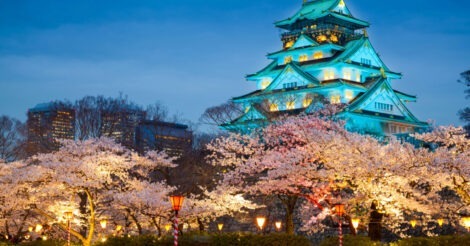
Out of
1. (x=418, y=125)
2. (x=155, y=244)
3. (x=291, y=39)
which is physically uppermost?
(x=291, y=39)

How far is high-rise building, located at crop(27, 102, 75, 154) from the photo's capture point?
6269cm

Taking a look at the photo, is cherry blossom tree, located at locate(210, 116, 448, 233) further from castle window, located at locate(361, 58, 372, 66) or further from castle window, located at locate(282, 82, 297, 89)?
castle window, located at locate(361, 58, 372, 66)

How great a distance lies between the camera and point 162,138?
65250 mm

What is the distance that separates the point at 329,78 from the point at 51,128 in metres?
29.8

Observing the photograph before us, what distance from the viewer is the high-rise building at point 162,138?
6331cm

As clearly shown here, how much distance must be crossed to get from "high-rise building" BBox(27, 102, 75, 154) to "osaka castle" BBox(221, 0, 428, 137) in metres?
15.0

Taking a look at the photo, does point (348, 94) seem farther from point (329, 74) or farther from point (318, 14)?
point (318, 14)

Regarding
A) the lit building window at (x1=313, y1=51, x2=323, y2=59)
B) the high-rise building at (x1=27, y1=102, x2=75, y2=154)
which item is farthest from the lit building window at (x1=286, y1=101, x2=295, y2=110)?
the high-rise building at (x1=27, y1=102, x2=75, y2=154)

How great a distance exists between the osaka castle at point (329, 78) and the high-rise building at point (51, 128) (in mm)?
14994

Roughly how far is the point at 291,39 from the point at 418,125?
57.3 feet

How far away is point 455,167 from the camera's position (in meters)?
27.6

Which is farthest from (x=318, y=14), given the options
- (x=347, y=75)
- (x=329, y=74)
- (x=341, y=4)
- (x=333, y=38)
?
(x=347, y=75)

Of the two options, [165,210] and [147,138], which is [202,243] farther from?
[147,138]

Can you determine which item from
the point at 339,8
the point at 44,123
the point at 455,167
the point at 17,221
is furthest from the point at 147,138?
the point at 455,167
